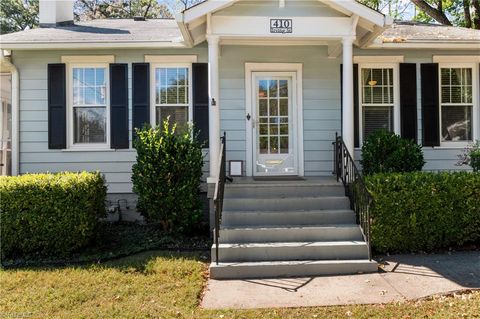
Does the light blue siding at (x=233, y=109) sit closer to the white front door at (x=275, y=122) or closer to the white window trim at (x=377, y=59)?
the white window trim at (x=377, y=59)

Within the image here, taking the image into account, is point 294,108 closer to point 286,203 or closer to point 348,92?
point 348,92

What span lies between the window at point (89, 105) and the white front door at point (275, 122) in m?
2.84

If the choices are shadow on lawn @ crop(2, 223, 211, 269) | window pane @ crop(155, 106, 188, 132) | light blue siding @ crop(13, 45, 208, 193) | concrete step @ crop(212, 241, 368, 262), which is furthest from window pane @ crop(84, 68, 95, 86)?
concrete step @ crop(212, 241, 368, 262)

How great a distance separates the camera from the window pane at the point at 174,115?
736cm

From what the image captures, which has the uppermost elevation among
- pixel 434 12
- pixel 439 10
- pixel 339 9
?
pixel 439 10

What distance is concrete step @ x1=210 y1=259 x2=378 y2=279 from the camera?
4.75 metres

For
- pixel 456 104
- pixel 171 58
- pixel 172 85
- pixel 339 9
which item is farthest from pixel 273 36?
pixel 456 104

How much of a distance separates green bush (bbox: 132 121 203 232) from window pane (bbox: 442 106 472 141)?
16.3 ft

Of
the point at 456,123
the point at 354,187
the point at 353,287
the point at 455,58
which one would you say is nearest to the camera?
the point at 353,287

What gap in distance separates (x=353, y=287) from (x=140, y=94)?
501 cm

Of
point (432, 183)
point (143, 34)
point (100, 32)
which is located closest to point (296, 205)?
point (432, 183)

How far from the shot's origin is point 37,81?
7227 mm

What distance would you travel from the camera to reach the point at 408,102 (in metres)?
7.48

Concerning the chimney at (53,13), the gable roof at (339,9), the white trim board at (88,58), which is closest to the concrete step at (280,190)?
the gable roof at (339,9)
